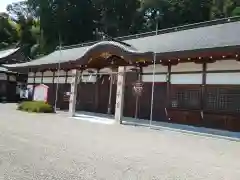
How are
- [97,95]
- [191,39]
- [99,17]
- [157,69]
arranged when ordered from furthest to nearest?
[99,17]
[97,95]
[157,69]
[191,39]

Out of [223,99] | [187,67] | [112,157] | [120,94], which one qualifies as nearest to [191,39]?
[187,67]

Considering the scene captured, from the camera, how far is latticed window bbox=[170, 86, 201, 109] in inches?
516

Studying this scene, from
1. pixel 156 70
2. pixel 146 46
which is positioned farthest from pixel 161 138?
pixel 146 46

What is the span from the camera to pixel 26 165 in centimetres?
548

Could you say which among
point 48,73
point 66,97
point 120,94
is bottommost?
point 66,97

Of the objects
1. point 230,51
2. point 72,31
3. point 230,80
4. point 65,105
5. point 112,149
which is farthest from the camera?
point 72,31

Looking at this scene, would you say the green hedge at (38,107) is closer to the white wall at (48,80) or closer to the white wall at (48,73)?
the white wall at (48,80)

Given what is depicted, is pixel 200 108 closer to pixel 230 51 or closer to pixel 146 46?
pixel 230 51

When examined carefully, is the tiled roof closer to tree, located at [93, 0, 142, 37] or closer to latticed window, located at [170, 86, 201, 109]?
latticed window, located at [170, 86, 201, 109]

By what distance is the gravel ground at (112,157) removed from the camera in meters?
5.20

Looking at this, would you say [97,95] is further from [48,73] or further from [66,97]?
[48,73]

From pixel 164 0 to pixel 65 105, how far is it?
15.6m

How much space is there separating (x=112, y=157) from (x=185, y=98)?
761 cm

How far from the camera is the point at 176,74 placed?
552 inches
